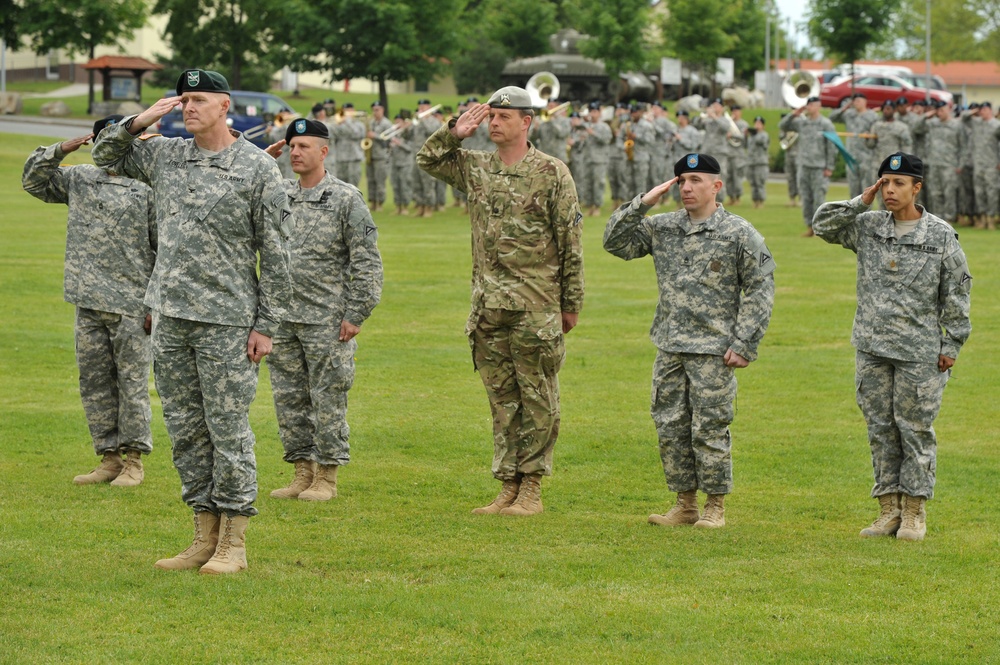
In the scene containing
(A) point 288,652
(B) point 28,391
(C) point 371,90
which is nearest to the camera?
(A) point 288,652

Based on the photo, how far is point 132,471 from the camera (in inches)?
378

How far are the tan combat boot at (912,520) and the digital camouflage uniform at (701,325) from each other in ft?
3.28

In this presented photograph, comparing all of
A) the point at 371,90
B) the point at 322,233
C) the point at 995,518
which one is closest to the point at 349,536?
the point at 322,233

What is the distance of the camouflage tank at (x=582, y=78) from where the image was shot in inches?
2472

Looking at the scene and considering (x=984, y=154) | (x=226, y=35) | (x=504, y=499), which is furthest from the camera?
(x=226, y=35)

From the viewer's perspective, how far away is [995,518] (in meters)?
8.98

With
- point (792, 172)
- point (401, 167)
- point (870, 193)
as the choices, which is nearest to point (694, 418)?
point (870, 193)

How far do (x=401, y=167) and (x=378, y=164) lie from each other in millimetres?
834

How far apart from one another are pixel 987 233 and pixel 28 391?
64.0ft

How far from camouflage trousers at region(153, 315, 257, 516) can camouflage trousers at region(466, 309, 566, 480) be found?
6.32ft

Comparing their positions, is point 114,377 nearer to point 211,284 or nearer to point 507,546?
point 211,284

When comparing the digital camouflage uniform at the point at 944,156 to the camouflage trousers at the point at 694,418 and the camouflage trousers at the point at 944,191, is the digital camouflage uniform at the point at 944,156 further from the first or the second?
the camouflage trousers at the point at 694,418

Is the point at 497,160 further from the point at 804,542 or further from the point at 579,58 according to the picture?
the point at 579,58

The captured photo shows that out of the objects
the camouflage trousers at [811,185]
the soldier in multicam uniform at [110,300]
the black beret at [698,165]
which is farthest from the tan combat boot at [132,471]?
the camouflage trousers at [811,185]
